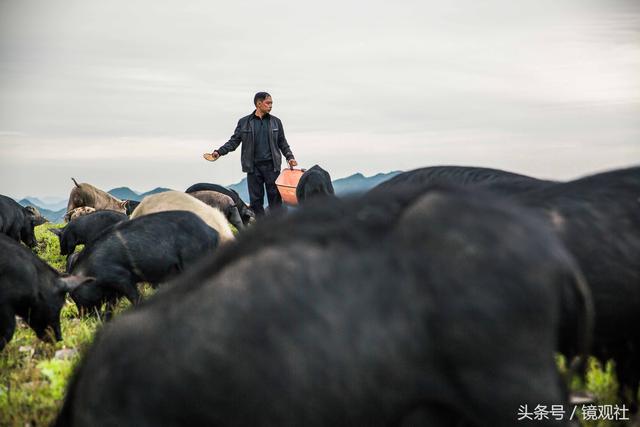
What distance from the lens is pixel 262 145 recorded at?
44.8ft

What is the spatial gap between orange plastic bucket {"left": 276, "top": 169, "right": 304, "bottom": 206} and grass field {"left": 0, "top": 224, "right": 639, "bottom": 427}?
5.40 metres

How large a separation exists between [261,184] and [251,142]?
86cm

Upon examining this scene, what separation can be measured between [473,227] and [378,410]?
0.74 m

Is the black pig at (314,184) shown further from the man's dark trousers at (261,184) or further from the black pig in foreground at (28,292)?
the man's dark trousers at (261,184)

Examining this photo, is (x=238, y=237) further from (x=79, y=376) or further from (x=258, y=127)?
(x=258, y=127)

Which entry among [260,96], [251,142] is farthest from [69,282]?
[260,96]

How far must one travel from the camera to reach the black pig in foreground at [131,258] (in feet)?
29.0

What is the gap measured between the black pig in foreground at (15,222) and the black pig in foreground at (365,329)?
14455mm

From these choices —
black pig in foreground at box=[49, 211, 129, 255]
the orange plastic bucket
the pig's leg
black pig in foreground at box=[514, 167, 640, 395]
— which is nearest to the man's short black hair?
the orange plastic bucket

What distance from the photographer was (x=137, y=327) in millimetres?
3008

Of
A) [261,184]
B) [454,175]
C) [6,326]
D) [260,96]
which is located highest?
[260,96]

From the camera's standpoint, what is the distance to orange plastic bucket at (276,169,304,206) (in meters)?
13.0

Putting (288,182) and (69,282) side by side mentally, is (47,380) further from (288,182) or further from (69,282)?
(288,182)

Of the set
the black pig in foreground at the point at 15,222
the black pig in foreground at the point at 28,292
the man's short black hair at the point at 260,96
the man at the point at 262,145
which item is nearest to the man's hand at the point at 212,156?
the man at the point at 262,145
